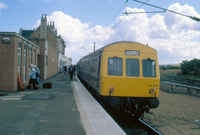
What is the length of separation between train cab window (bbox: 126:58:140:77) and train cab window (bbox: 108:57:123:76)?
0.95 ft

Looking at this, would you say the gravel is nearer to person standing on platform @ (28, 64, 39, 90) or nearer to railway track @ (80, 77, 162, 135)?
railway track @ (80, 77, 162, 135)

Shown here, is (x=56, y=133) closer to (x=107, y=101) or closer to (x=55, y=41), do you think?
(x=107, y=101)

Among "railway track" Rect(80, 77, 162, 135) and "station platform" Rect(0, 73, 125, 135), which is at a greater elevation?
"station platform" Rect(0, 73, 125, 135)

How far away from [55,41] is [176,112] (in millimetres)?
48370

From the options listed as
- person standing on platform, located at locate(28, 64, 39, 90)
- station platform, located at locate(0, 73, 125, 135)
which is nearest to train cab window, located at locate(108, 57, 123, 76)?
station platform, located at locate(0, 73, 125, 135)

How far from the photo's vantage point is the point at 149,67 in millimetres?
8930

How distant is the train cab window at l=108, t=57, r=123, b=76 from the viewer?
28.4 ft

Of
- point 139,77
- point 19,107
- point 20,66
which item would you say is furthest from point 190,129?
point 20,66

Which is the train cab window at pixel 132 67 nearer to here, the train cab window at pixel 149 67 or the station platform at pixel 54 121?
the train cab window at pixel 149 67

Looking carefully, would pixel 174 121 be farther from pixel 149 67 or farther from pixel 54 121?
pixel 54 121

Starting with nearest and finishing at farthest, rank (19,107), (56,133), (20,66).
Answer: (56,133)
(19,107)
(20,66)

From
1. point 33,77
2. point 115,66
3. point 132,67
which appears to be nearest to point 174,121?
point 132,67

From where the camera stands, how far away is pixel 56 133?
5152 mm

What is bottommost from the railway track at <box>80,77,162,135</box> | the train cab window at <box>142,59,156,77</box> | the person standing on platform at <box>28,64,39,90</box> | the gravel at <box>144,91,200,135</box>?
the gravel at <box>144,91,200,135</box>
